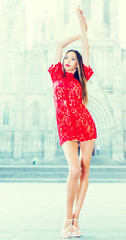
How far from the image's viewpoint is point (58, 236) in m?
2.01

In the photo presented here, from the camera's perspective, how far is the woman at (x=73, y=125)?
212 centimetres

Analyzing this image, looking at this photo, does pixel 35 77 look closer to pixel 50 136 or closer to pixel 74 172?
pixel 50 136

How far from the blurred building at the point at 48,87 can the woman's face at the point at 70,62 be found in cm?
1707

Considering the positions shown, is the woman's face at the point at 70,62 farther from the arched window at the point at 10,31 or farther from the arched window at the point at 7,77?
the arched window at the point at 10,31

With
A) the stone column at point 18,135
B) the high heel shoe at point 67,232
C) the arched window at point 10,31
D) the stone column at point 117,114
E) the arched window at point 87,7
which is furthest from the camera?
the arched window at point 10,31

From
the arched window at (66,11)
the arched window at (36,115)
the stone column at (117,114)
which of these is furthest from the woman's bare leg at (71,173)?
the arched window at (66,11)

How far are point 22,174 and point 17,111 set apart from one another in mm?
10931

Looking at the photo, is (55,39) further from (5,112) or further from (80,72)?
(80,72)

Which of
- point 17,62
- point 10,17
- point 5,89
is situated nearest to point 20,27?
point 10,17

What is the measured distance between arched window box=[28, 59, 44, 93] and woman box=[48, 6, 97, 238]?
19.0 metres

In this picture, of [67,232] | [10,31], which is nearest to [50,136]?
[10,31]

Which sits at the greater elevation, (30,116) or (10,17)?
(10,17)

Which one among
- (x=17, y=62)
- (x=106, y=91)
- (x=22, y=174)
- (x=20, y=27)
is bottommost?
(x=22, y=174)

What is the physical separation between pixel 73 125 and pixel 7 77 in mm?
20424
